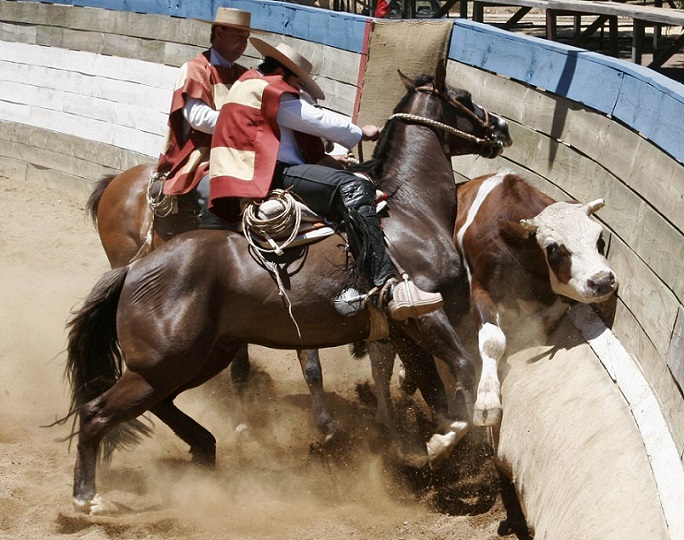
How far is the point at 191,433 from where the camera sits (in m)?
5.67

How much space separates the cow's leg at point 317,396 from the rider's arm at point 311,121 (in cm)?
172

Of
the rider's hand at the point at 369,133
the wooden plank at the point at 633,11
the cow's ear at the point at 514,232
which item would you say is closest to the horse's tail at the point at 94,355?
the rider's hand at the point at 369,133

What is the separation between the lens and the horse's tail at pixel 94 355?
5.36 meters

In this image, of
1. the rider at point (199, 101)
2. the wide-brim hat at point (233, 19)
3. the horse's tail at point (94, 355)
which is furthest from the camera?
the wide-brim hat at point (233, 19)

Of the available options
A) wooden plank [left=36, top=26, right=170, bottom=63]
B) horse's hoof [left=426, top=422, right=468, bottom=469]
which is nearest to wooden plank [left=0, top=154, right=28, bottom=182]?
wooden plank [left=36, top=26, right=170, bottom=63]

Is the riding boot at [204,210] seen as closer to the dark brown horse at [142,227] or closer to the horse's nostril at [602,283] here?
the dark brown horse at [142,227]

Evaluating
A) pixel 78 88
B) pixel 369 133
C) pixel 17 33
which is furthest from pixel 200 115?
pixel 17 33

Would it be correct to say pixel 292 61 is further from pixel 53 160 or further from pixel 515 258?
pixel 53 160

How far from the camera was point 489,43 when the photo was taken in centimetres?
652

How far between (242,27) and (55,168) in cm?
622

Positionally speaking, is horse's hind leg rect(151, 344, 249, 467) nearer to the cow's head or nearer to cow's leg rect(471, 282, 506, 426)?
cow's leg rect(471, 282, 506, 426)

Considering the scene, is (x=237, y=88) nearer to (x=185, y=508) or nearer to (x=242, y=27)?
(x=242, y=27)

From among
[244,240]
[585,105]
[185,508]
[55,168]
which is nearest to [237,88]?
[244,240]

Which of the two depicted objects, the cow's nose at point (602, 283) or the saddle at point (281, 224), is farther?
the saddle at point (281, 224)
